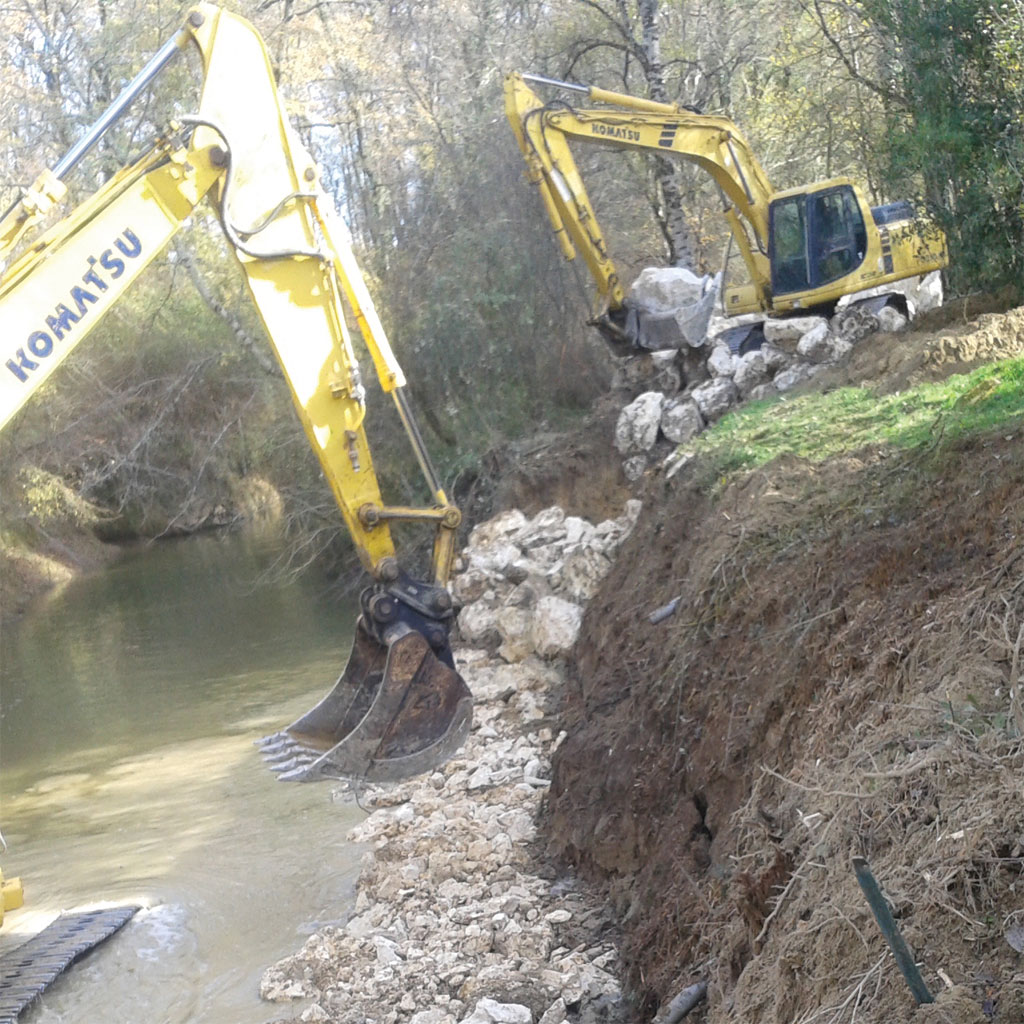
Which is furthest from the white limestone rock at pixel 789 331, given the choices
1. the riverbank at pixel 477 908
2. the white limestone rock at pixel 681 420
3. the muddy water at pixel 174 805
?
the muddy water at pixel 174 805

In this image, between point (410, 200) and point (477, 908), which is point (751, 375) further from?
point (477, 908)

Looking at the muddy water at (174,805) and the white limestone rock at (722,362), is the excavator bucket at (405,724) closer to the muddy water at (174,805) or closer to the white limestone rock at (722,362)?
the muddy water at (174,805)

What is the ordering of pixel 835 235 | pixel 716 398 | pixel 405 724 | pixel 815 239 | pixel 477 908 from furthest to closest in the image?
1. pixel 815 239
2. pixel 835 235
3. pixel 716 398
4. pixel 405 724
5. pixel 477 908

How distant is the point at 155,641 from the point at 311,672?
15.5 feet

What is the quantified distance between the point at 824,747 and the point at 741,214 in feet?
39.3

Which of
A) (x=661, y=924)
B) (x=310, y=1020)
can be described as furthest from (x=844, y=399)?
(x=310, y=1020)

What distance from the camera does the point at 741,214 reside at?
51.4 ft

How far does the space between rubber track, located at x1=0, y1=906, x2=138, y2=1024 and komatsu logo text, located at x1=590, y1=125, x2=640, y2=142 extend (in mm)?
10813

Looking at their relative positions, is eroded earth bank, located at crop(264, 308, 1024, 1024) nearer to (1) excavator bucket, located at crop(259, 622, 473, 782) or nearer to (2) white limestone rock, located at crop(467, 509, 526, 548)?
(1) excavator bucket, located at crop(259, 622, 473, 782)

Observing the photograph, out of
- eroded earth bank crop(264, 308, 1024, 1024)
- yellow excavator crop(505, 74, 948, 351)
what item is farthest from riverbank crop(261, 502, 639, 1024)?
yellow excavator crop(505, 74, 948, 351)

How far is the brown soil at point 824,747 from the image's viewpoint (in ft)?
11.0

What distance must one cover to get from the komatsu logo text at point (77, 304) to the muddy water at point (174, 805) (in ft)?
11.5

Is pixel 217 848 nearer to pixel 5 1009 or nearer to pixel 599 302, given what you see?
pixel 5 1009

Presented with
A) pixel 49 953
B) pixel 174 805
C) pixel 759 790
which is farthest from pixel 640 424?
pixel 759 790
